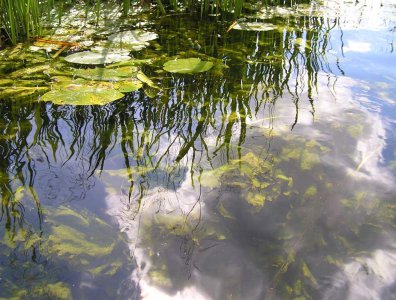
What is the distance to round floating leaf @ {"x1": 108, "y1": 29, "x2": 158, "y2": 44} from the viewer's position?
2.34 metres

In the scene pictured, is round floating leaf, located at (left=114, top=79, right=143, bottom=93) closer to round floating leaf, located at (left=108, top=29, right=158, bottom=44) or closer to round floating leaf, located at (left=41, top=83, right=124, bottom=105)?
round floating leaf, located at (left=41, top=83, right=124, bottom=105)

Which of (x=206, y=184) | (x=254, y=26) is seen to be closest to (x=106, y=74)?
(x=206, y=184)

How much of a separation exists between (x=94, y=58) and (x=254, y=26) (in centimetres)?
123

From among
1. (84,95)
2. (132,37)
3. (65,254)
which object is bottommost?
(65,254)

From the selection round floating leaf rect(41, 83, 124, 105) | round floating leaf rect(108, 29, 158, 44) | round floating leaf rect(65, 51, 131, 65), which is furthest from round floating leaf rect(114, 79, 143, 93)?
round floating leaf rect(108, 29, 158, 44)

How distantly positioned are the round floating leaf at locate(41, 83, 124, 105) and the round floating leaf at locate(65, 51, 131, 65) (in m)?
0.34

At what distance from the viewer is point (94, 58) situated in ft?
6.53

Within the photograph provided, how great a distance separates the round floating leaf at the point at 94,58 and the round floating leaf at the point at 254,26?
97cm

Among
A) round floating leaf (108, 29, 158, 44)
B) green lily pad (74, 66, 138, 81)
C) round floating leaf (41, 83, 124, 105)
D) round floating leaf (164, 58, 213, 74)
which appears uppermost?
round floating leaf (108, 29, 158, 44)

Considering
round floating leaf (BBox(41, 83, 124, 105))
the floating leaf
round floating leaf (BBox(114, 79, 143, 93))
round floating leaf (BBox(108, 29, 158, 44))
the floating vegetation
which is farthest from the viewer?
round floating leaf (BBox(108, 29, 158, 44))

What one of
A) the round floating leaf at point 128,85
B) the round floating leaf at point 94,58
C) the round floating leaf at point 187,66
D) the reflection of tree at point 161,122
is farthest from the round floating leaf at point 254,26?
the round floating leaf at point 128,85

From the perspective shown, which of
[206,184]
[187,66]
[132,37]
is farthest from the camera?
[132,37]

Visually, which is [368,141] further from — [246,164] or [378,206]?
[246,164]

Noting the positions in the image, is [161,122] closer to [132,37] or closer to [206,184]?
[206,184]
